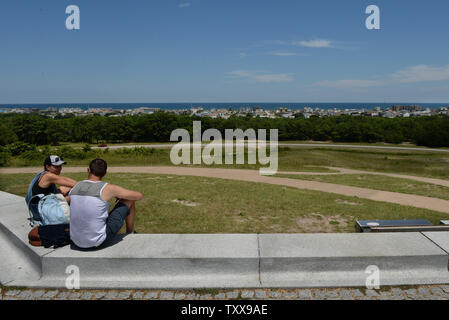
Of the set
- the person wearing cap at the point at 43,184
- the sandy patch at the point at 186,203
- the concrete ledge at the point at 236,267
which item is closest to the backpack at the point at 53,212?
the person wearing cap at the point at 43,184

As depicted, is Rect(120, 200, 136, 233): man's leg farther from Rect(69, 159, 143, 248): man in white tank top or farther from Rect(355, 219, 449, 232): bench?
Rect(355, 219, 449, 232): bench

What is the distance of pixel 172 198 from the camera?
9.97 m

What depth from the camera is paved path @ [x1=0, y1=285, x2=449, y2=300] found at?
13.1 ft

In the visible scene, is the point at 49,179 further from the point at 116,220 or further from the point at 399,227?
the point at 399,227

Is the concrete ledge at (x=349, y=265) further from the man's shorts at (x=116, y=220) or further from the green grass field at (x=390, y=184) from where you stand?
the green grass field at (x=390, y=184)

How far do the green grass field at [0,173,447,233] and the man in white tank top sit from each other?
2.14 meters

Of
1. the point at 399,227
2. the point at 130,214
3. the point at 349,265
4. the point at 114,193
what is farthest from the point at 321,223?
the point at 114,193

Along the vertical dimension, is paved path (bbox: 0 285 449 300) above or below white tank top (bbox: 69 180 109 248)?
below

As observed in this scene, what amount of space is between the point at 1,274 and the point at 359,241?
503 centimetres

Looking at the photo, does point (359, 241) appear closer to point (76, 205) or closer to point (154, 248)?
point (154, 248)

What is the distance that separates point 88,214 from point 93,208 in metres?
0.11

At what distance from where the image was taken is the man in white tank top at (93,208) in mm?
4422

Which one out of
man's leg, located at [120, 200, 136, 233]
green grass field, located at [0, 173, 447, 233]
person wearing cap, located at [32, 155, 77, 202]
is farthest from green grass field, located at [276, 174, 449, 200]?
person wearing cap, located at [32, 155, 77, 202]

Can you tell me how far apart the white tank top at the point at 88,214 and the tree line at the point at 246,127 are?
5237cm
